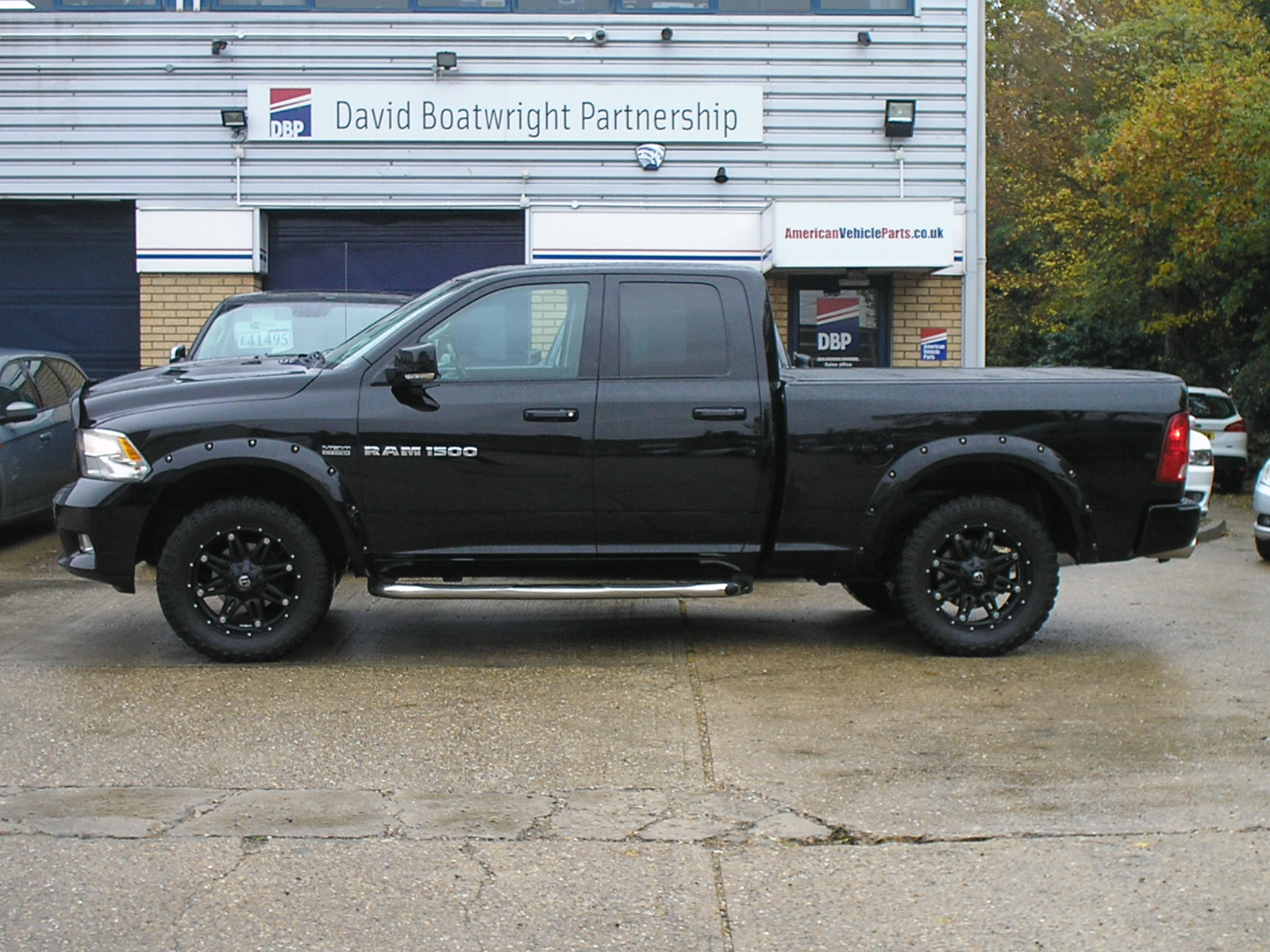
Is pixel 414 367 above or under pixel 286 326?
under

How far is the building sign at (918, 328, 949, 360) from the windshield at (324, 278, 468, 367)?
29.3 ft

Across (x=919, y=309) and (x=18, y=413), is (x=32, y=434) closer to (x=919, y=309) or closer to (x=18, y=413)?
(x=18, y=413)

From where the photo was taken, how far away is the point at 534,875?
4.48m

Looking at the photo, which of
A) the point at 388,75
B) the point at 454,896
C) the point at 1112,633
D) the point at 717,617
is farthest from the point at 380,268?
the point at 454,896

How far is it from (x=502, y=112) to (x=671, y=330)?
8.76m

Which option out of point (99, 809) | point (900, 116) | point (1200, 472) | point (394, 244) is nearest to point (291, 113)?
point (394, 244)

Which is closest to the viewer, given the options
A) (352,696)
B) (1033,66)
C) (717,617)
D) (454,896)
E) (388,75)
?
(454,896)

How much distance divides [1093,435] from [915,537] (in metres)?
1.00

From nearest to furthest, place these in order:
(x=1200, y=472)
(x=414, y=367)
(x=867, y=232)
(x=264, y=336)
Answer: (x=414, y=367) < (x=264, y=336) < (x=1200, y=472) < (x=867, y=232)

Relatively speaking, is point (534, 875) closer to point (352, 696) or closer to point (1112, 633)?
point (352, 696)

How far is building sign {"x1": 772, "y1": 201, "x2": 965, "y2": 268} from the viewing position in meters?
14.7

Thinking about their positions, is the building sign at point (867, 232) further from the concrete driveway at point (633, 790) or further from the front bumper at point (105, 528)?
the front bumper at point (105, 528)

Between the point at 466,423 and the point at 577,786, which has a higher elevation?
the point at 466,423

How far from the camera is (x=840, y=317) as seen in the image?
52.0ft
